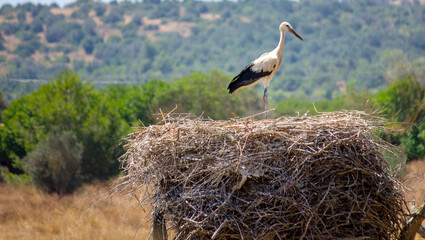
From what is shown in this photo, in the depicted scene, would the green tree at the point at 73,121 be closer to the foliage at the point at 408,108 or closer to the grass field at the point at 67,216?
the grass field at the point at 67,216

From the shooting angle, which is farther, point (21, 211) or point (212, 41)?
point (212, 41)

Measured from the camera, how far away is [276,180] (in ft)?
21.5

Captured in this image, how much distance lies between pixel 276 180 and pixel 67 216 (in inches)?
533

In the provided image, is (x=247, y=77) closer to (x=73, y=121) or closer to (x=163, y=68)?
(x=73, y=121)

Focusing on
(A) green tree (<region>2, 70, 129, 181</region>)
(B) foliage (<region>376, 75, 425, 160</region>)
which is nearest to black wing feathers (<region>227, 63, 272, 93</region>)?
(B) foliage (<region>376, 75, 425, 160</region>)

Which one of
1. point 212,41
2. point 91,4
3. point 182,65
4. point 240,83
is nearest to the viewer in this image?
point 240,83

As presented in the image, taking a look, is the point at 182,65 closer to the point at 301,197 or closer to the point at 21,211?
the point at 21,211

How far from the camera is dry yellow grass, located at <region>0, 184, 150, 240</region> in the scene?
630 inches

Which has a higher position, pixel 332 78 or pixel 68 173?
pixel 68 173

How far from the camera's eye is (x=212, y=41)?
12644 cm

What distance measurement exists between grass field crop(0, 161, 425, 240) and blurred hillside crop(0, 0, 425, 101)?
54.4m

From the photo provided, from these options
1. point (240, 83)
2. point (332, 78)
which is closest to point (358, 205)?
point (240, 83)

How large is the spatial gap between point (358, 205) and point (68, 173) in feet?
61.7

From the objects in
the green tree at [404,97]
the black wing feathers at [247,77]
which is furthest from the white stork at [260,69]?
the green tree at [404,97]
